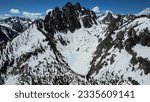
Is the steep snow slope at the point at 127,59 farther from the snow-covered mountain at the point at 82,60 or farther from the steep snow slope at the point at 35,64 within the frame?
the steep snow slope at the point at 35,64

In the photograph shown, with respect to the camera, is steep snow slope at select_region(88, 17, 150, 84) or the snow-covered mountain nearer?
steep snow slope at select_region(88, 17, 150, 84)

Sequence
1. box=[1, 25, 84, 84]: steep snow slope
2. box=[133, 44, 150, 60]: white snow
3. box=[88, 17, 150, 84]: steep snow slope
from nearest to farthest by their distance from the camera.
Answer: box=[88, 17, 150, 84]: steep snow slope, box=[133, 44, 150, 60]: white snow, box=[1, 25, 84, 84]: steep snow slope

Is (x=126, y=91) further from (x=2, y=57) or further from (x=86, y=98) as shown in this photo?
(x=2, y=57)

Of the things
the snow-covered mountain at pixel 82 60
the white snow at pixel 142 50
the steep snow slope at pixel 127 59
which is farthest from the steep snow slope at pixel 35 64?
the white snow at pixel 142 50

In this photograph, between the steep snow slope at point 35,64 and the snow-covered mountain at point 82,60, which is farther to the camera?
the steep snow slope at point 35,64

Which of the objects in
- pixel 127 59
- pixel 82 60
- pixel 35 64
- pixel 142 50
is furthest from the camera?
pixel 82 60

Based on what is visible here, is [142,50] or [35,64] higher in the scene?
[35,64]

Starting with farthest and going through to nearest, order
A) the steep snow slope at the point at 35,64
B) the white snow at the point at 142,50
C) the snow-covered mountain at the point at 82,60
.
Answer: the steep snow slope at the point at 35,64
the snow-covered mountain at the point at 82,60
the white snow at the point at 142,50

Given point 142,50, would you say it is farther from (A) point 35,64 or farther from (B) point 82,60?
(A) point 35,64

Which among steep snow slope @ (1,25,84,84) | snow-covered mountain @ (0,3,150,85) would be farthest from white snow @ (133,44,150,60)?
steep snow slope @ (1,25,84,84)

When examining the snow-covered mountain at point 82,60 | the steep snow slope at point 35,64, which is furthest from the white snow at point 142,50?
the steep snow slope at point 35,64

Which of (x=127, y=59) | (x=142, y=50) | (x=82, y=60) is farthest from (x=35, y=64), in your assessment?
(x=142, y=50)

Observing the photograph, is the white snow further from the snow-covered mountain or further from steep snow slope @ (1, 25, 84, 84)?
steep snow slope @ (1, 25, 84, 84)

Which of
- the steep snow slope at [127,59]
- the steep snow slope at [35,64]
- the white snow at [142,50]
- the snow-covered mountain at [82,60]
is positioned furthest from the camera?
the steep snow slope at [35,64]
